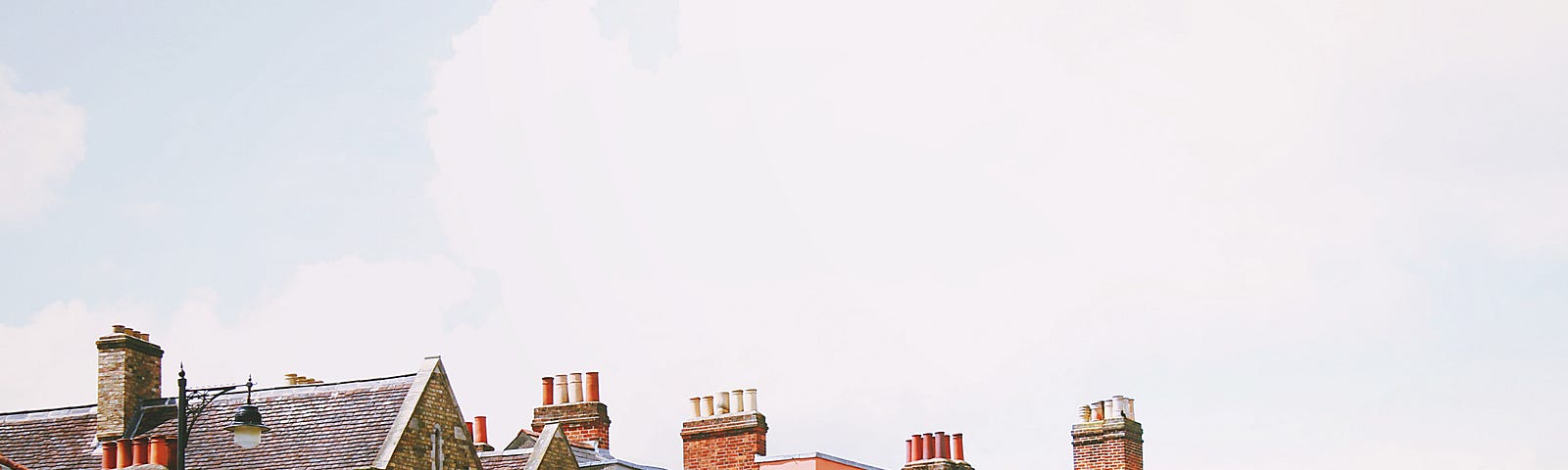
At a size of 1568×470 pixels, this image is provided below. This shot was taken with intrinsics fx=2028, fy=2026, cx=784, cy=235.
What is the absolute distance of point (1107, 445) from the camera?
39125 millimetres

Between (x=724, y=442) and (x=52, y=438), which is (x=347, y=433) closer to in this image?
(x=52, y=438)

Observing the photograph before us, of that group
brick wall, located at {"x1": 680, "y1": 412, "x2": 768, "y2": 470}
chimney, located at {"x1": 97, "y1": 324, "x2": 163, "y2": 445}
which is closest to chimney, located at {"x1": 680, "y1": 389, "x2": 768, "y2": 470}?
brick wall, located at {"x1": 680, "y1": 412, "x2": 768, "y2": 470}

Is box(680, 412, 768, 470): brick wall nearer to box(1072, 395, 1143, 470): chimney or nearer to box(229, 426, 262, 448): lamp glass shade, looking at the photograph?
box(1072, 395, 1143, 470): chimney

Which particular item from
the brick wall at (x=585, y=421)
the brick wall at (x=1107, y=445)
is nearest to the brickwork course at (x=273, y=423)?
the brick wall at (x=585, y=421)

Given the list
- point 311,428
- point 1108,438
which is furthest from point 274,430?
point 1108,438

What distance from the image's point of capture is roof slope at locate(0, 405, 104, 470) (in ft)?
111

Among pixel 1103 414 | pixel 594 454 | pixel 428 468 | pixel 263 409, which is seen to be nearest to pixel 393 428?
pixel 428 468

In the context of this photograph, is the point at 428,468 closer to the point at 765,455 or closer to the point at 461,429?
the point at 461,429

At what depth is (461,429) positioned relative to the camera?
110 ft

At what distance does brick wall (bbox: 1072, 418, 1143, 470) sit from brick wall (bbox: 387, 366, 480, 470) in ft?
39.9

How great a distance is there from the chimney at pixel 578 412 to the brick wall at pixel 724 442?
207 centimetres

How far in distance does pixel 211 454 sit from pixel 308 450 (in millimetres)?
1918

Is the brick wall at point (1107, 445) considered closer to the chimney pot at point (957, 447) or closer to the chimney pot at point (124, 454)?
the chimney pot at point (957, 447)

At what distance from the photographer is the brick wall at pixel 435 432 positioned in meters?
31.5
